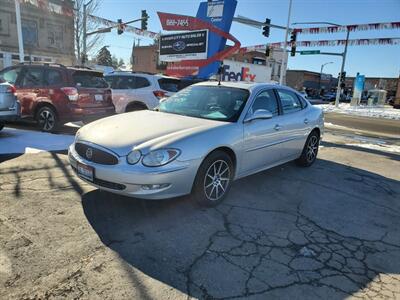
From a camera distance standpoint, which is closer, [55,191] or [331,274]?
[331,274]

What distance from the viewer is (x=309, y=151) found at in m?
6.86

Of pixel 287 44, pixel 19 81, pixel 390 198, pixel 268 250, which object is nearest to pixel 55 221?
pixel 268 250

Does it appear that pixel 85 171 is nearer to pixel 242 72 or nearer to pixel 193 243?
pixel 193 243

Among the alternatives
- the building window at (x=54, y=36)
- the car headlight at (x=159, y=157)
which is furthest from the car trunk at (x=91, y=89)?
the building window at (x=54, y=36)

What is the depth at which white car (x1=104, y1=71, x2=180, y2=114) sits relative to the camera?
10000 mm

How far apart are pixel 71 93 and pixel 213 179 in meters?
5.57

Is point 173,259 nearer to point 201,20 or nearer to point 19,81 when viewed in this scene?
point 19,81

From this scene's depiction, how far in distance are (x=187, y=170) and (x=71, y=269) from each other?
1.58 meters

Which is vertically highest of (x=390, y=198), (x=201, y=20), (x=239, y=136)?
(x=201, y=20)

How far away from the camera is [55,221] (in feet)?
12.5

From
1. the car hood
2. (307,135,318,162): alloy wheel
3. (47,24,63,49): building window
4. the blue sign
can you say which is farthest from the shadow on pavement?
(47,24,63,49): building window

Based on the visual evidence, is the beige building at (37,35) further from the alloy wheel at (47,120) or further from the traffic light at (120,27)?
the alloy wheel at (47,120)

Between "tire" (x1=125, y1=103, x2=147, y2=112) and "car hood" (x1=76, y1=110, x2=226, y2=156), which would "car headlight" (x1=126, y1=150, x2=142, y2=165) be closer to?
"car hood" (x1=76, y1=110, x2=226, y2=156)

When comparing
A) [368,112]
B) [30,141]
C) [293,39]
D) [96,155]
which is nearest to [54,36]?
[293,39]
